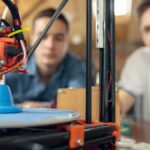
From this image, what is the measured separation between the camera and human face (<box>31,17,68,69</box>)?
1.49 meters

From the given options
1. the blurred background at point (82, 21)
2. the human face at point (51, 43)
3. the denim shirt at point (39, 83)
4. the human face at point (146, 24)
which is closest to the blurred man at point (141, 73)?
the human face at point (146, 24)

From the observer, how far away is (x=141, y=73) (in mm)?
1638

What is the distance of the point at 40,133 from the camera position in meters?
0.38

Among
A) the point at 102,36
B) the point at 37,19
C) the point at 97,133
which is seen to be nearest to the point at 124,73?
the point at 37,19

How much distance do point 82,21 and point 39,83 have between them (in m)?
1.75

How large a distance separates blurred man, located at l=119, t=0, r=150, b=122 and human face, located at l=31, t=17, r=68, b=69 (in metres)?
0.39

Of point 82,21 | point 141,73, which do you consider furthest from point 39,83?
point 82,21

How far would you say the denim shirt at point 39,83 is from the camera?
1458 mm

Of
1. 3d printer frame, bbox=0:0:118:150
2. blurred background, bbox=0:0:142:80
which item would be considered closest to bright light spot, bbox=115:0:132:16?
blurred background, bbox=0:0:142:80

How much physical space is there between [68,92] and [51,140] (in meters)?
0.38

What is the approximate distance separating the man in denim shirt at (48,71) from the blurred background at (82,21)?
0.13 meters

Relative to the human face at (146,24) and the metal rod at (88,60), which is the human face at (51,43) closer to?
the human face at (146,24)

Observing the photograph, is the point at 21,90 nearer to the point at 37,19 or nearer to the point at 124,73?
the point at 37,19

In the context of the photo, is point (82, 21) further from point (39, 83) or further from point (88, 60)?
point (88, 60)
